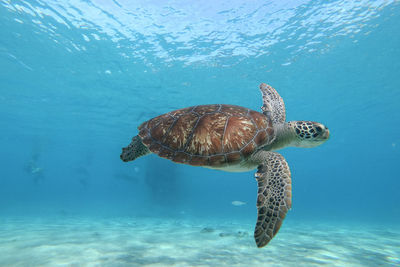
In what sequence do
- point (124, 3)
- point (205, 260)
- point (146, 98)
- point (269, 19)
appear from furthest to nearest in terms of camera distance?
point (146, 98), point (269, 19), point (124, 3), point (205, 260)

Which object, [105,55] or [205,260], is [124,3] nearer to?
[105,55]

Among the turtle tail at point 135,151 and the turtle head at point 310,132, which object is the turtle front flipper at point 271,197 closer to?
the turtle head at point 310,132

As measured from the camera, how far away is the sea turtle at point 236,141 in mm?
3424

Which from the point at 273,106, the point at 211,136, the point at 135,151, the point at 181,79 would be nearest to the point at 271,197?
the point at 211,136

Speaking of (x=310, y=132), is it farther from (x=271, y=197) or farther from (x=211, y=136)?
(x=211, y=136)

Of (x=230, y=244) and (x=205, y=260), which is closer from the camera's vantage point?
(x=205, y=260)

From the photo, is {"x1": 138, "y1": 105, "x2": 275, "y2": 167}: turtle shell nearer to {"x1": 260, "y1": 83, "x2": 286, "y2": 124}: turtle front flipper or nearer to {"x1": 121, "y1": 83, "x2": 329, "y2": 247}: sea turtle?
{"x1": 121, "y1": 83, "x2": 329, "y2": 247}: sea turtle

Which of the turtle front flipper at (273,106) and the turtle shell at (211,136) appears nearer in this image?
the turtle shell at (211,136)

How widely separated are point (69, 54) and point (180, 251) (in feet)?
53.4

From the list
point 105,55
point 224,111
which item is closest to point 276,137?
point 224,111

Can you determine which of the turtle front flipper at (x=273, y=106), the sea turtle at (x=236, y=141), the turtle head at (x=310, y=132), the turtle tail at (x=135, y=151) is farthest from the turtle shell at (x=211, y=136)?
the turtle front flipper at (x=273, y=106)

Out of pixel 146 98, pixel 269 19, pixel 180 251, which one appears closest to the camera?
pixel 180 251

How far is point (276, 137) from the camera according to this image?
14.8 ft

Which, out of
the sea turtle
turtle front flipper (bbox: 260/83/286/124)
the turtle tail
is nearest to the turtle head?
the sea turtle
